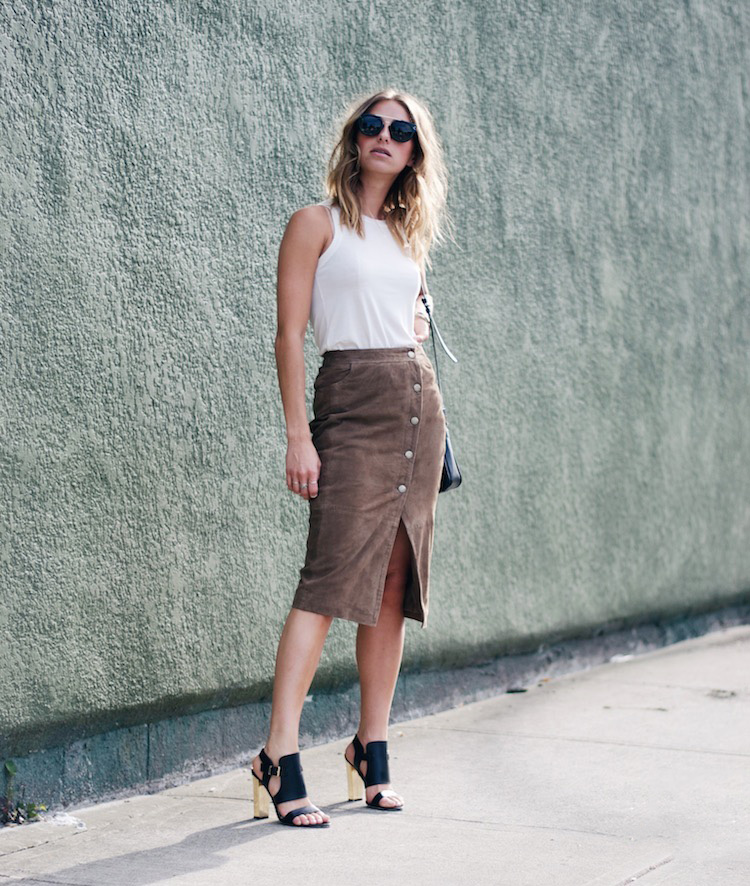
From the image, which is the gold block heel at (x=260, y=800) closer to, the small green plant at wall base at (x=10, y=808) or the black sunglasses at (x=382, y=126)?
the small green plant at wall base at (x=10, y=808)

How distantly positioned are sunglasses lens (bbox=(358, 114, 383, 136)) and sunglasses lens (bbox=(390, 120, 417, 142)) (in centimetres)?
4

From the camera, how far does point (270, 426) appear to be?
4680 mm

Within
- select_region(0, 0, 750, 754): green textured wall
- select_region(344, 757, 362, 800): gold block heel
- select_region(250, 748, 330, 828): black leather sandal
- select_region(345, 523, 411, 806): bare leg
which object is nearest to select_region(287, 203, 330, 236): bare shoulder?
select_region(0, 0, 750, 754): green textured wall

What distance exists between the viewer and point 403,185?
13.1 feet

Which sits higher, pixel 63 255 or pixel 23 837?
pixel 63 255

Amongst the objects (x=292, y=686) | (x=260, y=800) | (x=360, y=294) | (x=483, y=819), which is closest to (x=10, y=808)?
(x=260, y=800)

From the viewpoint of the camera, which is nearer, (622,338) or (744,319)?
(622,338)

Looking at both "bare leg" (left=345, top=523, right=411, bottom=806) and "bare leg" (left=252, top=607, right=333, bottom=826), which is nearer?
"bare leg" (left=252, top=607, right=333, bottom=826)

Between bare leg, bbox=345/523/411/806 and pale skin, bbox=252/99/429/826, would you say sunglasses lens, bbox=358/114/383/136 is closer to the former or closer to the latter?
pale skin, bbox=252/99/429/826

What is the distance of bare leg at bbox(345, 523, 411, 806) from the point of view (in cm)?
394

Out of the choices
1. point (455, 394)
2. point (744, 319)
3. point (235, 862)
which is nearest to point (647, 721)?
point (455, 394)

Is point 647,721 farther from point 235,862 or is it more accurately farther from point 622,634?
point 235,862

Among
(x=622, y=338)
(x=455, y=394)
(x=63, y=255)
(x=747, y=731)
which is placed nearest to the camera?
(x=63, y=255)

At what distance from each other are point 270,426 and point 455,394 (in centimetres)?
113
